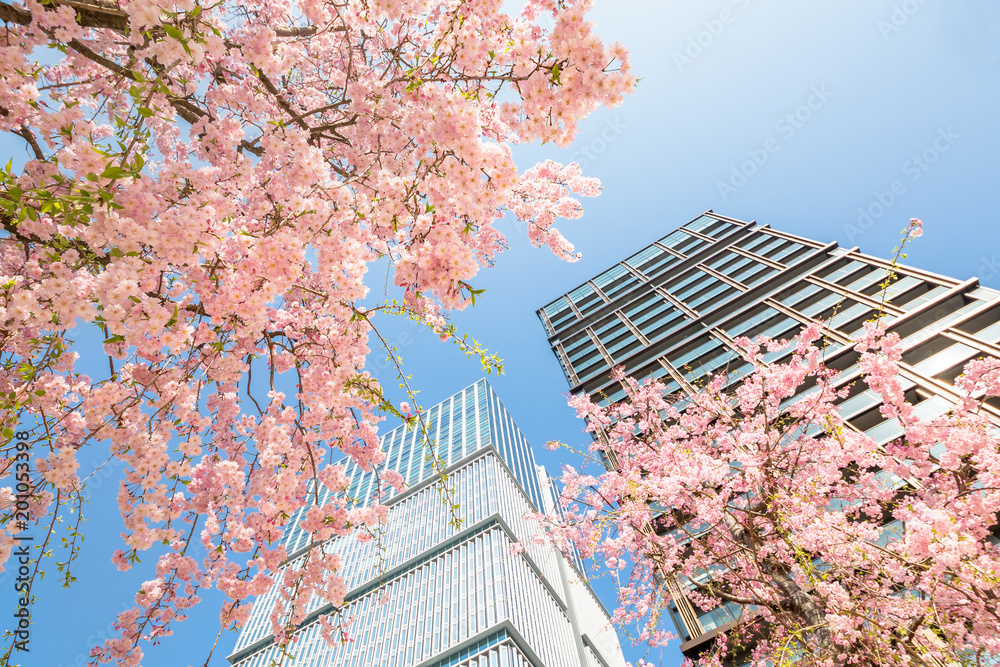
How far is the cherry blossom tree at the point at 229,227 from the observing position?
296cm

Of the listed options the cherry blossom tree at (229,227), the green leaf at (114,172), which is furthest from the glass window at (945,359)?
the green leaf at (114,172)

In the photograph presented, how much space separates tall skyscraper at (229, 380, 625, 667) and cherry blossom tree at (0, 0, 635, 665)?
28.4 m

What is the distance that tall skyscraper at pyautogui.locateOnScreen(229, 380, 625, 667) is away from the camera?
140 feet

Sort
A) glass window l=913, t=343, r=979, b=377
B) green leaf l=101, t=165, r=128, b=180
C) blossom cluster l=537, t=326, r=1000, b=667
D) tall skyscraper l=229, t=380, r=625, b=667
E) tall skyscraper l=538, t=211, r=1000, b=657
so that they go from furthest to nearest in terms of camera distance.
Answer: tall skyscraper l=229, t=380, r=625, b=667 < tall skyscraper l=538, t=211, r=1000, b=657 < glass window l=913, t=343, r=979, b=377 < blossom cluster l=537, t=326, r=1000, b=667 < green leaf l=101, t=165, r=128, b=180

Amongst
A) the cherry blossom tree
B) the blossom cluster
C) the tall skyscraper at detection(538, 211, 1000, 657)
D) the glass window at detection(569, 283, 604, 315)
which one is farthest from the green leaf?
the glass window at detection(569, 283, 604, 315)

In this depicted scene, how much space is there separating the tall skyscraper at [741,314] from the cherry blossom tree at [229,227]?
21.4 feet

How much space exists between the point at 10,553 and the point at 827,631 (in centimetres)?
745

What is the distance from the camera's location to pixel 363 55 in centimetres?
505

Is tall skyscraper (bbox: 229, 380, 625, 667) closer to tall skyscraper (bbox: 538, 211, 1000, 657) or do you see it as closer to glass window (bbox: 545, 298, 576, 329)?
tall skyscraper (bbox: 538, 211, 1000, 657)

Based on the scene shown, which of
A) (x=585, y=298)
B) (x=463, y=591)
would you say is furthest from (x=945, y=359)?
(x=463, y=591)

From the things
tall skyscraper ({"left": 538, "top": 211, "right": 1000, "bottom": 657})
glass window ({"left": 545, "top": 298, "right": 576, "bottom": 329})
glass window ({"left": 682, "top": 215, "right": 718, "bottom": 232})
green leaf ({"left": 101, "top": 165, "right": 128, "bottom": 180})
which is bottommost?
green leaf ({"left": 101, "top": 165, "right": 128, "bottom": 180})

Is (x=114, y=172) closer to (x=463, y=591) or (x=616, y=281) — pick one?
(x=616, y=281)

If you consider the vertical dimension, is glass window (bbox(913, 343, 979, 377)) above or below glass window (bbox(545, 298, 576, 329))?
below

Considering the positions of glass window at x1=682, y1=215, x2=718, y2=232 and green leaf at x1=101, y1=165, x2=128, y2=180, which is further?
glass window at x1=682, y1=215, x2=718, y2=232
